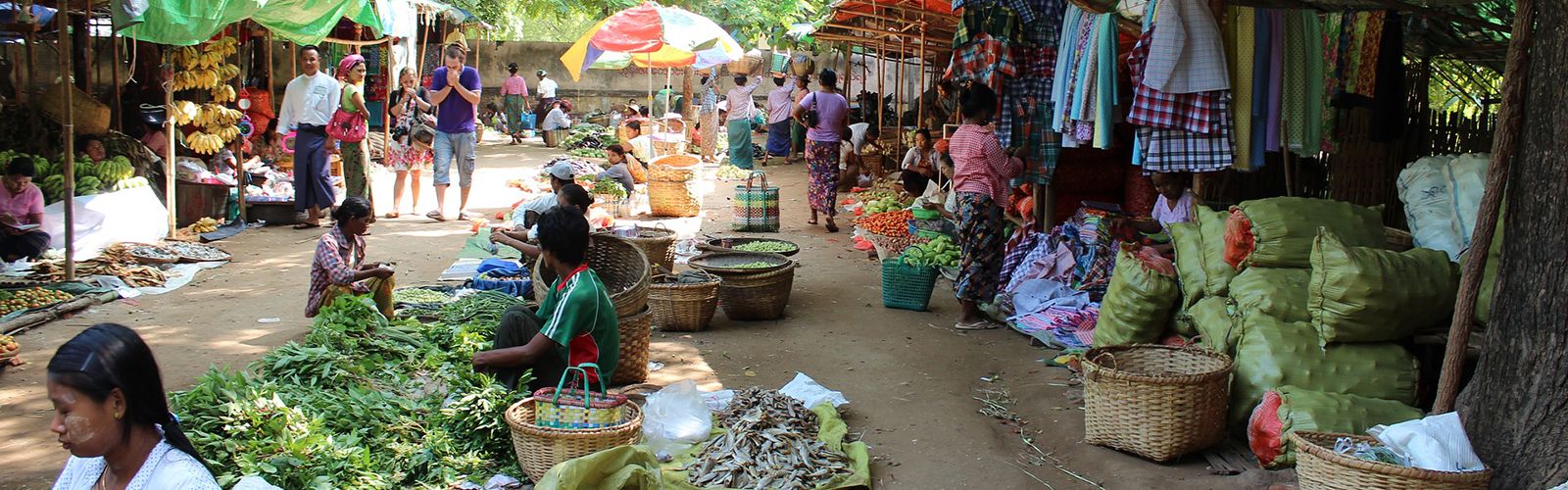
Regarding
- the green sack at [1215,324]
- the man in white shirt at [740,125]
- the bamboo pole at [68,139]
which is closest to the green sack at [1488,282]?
the green sack at [1215,324]

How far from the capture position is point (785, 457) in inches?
188

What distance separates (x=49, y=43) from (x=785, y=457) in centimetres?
1199

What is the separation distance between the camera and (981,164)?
7.62 metres

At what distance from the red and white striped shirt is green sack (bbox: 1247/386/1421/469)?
10.6ft

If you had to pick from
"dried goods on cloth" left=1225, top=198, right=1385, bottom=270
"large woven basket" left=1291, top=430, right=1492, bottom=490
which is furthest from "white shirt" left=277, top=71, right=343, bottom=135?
"large woven basket" left=1291, top=430, right=1492, bottom=490

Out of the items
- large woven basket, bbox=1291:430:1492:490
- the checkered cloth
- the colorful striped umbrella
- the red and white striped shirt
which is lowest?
large woven basket, bbox=1291:430:1492:490

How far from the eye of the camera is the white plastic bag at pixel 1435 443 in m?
3.82

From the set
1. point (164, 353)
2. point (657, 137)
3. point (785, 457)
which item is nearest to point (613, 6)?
point (657, 137)

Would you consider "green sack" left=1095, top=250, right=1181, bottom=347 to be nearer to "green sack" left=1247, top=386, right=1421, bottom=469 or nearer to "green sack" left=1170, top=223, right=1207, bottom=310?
"green sack" left=1170, top=223, right=1207, bottom=310

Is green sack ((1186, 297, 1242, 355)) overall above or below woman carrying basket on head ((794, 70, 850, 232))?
below

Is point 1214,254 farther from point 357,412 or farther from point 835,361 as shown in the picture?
point 357,412

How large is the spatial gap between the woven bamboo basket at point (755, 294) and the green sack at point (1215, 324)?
2.97 metres

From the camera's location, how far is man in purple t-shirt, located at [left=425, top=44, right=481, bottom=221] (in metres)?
11.5

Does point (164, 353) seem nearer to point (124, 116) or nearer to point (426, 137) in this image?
point (426, 137)
